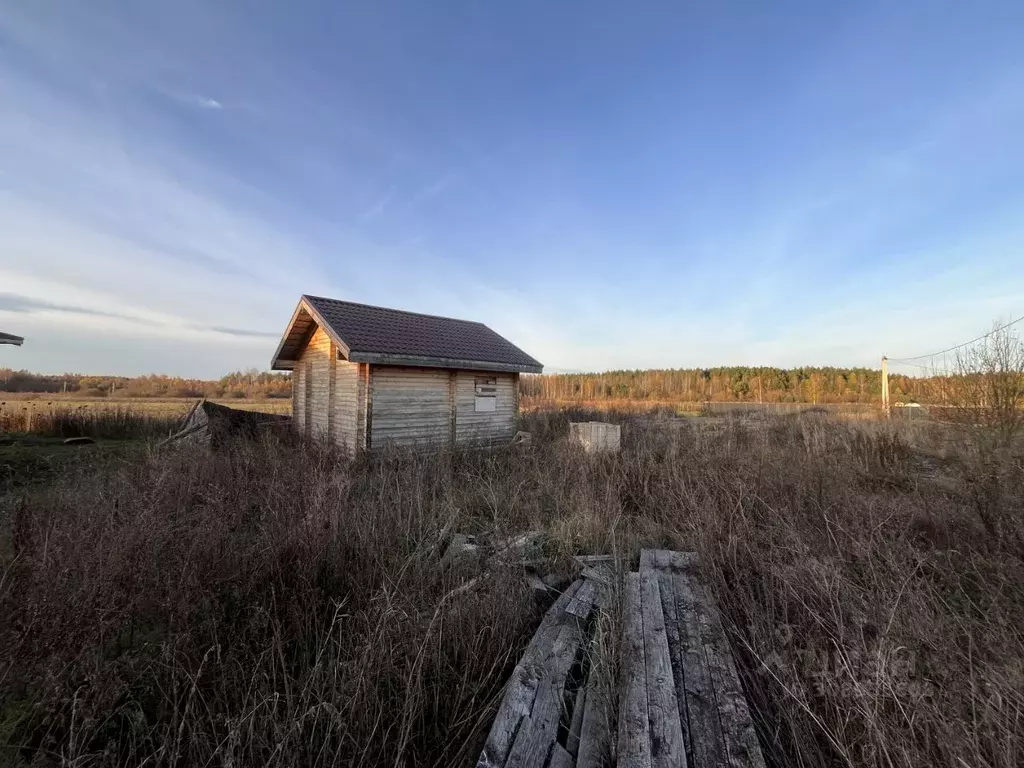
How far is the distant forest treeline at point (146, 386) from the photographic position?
37.0m

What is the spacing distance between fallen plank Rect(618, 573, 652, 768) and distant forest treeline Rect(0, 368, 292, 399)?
33.8 metres

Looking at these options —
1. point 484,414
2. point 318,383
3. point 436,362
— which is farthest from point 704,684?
point 318,383

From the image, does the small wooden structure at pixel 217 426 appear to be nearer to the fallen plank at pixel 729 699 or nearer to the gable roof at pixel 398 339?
the gable roof at pixel 398 339

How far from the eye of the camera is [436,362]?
35.8 feet

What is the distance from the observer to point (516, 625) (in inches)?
130

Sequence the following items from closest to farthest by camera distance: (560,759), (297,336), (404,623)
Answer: (560,759) → (404,623) → (297,336)

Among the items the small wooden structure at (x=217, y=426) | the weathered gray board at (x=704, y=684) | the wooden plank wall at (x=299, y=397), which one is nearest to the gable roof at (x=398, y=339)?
the wooden plank wall at (x=299, y=397)

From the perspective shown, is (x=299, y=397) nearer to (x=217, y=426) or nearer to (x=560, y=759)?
(x=217, y=426)

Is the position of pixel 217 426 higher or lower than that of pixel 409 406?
lower

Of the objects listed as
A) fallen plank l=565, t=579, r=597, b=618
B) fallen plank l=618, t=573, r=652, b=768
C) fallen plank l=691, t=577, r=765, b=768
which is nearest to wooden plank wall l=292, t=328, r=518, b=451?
fallen plank l=565, t=579, r=597, b=618

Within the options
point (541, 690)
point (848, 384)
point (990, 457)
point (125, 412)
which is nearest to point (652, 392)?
point (848, 384)

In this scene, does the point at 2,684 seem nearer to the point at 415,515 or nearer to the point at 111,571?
the point at 111,571

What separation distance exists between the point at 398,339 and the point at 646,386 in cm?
4354

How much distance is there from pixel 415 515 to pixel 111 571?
2.98m
